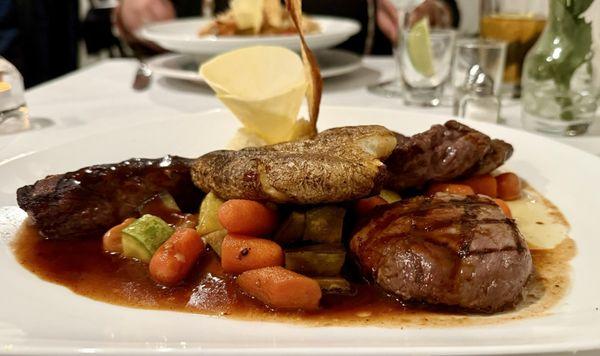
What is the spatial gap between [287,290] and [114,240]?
0.77 metres

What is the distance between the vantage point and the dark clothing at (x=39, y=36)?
6.79 m

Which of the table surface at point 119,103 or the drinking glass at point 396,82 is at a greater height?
the drinking glass at point 396,82

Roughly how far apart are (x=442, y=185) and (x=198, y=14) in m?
5.51

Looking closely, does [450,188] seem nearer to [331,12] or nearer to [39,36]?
[331,12]

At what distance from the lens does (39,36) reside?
7.14 metres

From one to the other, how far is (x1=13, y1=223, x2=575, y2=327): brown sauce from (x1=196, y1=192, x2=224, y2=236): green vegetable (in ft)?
0.33

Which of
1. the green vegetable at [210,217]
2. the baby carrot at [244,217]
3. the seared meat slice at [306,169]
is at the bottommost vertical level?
the green vegetable at [210,217]

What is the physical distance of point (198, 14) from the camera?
7094mm

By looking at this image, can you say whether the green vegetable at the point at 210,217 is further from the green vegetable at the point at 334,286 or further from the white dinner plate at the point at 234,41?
the white dinner plate at the point at 234,41

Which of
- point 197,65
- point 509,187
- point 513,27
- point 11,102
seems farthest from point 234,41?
point 509,187

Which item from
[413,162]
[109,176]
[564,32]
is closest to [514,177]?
[413,162]

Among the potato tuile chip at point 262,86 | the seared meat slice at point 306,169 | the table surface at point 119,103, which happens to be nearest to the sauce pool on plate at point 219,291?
the seared meat slice at point 306,169

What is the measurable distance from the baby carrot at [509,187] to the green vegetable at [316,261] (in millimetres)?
975

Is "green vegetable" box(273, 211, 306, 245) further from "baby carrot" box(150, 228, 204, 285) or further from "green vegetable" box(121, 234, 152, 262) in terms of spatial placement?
"green vegetable" box(121, 234, 152, 262)
